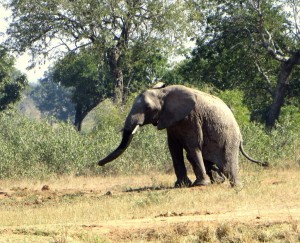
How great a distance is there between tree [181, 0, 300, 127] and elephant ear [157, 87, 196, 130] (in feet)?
47.1

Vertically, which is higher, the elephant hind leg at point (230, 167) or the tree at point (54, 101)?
the tree at point (54, 101)

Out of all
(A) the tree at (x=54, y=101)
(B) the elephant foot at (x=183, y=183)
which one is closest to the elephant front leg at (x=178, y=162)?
(B) the elephant foot at (x=183, y=183)

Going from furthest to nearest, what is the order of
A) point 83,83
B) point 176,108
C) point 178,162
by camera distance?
point 83,83 → point 178,162 → point 176,108

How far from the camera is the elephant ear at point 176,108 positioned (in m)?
17.8

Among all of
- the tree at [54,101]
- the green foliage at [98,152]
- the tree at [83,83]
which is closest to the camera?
the green foliage at [98,152]

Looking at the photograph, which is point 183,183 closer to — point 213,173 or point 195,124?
point 213,173

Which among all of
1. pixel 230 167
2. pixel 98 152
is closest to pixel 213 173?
pixel 230 167

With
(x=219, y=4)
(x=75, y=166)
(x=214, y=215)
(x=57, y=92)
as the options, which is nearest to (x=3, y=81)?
(x=219, y=4)

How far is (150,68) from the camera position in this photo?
155 feet

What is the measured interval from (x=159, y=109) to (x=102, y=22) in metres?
22.1

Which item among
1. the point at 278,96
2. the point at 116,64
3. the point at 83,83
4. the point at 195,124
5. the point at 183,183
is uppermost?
the point at 116,64

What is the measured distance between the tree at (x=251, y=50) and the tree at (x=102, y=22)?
2.70m

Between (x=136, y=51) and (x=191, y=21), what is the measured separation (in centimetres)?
326

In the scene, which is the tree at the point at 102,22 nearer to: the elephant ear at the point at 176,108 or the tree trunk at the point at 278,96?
the tree trunk at the point at 278,96
